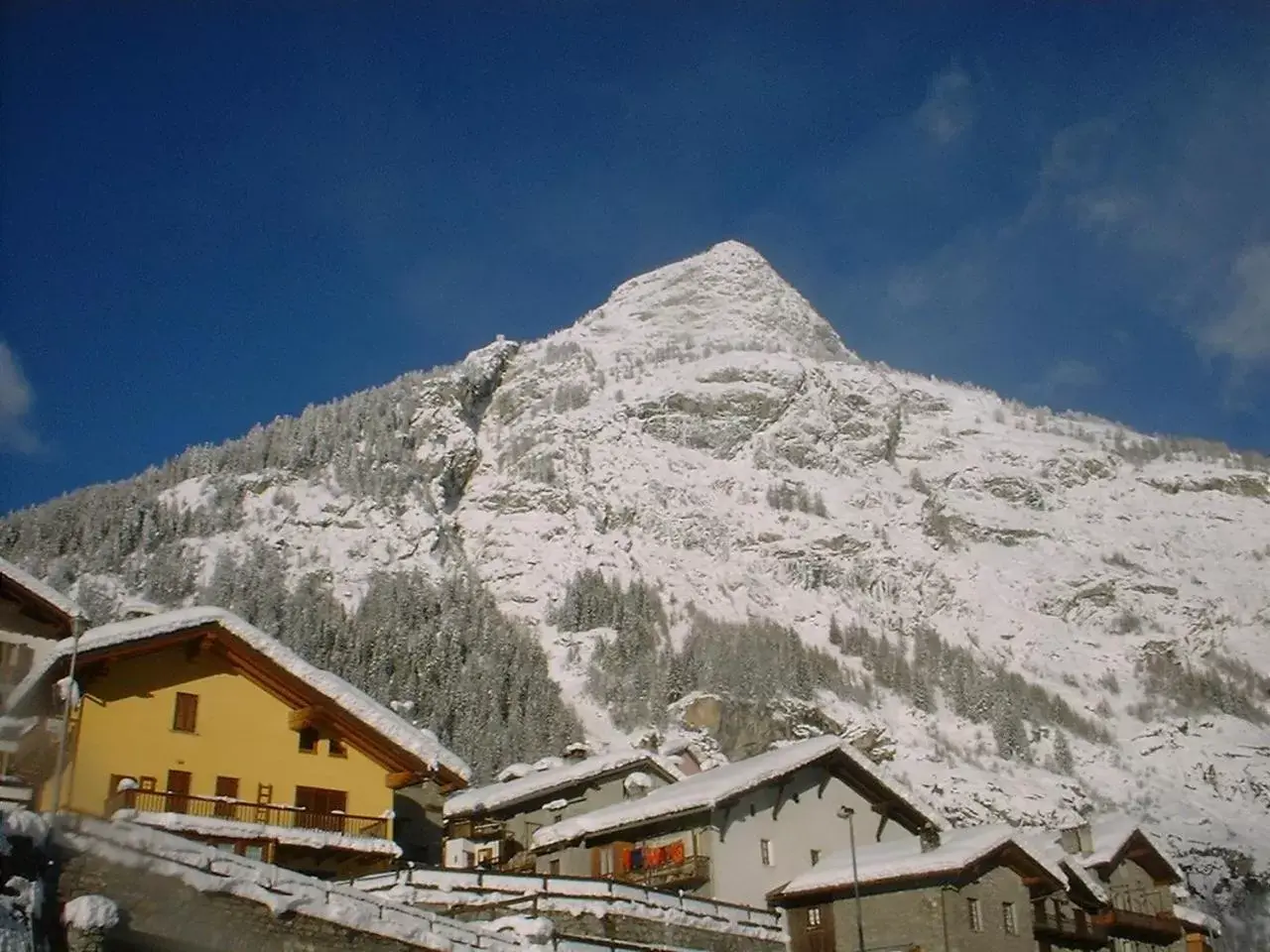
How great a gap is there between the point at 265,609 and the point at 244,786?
115m

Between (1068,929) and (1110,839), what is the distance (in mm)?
9711

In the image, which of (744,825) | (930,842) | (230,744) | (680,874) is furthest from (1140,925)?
(230,744)

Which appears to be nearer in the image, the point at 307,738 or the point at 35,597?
the point at 35,597

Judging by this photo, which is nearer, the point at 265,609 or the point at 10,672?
the point at 10,672

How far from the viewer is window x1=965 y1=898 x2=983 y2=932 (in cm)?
3862

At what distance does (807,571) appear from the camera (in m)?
199

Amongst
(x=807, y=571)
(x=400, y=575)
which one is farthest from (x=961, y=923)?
(x=807, y=571)

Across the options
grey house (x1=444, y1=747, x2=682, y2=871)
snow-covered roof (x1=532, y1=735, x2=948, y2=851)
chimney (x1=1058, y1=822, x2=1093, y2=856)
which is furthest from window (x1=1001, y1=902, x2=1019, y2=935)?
grey house (x1=444, y1=747, x2=682, y2=871)

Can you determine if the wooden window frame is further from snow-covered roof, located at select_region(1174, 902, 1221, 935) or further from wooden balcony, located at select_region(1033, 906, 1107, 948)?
snow-covered roof, located at select_region(1174, 902, 1221, 935)

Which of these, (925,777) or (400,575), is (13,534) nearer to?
(400,575)

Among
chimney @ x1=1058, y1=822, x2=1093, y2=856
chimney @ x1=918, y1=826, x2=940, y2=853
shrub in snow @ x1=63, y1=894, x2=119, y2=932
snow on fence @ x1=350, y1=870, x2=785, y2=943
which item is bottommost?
shrub in snow @ x1=63, y1=894, x2=119, y2=932

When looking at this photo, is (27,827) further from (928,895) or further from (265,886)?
(928,895)

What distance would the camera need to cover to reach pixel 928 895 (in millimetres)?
38188

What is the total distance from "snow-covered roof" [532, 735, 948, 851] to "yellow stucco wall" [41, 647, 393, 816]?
804 cm
